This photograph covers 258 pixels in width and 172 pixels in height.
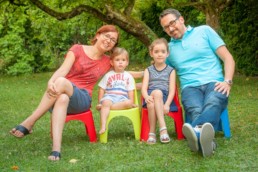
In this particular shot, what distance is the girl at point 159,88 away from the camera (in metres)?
4.66

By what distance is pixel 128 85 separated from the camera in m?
5.00

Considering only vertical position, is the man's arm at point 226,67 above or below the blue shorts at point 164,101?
above

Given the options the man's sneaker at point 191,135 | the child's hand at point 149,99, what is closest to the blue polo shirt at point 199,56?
the child's hand at point 149,99

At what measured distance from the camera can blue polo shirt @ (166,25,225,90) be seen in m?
4.80

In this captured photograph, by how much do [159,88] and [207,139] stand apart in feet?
3.41

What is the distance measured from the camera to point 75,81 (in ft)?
15.9

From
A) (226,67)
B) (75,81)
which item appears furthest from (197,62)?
(75,81)

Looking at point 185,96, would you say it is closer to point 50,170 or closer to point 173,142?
point 173,142

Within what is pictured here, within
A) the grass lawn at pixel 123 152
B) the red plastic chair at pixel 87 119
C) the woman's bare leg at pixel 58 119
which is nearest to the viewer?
the grass lawn at pixel 123 152

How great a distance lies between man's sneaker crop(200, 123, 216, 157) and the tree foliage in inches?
270

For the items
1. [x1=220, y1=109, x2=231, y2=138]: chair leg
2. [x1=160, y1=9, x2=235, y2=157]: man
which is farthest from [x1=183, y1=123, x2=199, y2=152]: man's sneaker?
[x1=220, y1=109, x2=231, y2=138]: chair leg

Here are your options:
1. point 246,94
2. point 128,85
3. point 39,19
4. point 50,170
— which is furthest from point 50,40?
point 50,170

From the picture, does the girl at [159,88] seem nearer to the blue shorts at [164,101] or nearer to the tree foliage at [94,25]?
the blue shorts at [164,101]

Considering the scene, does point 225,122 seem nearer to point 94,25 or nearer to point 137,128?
point 137,128
